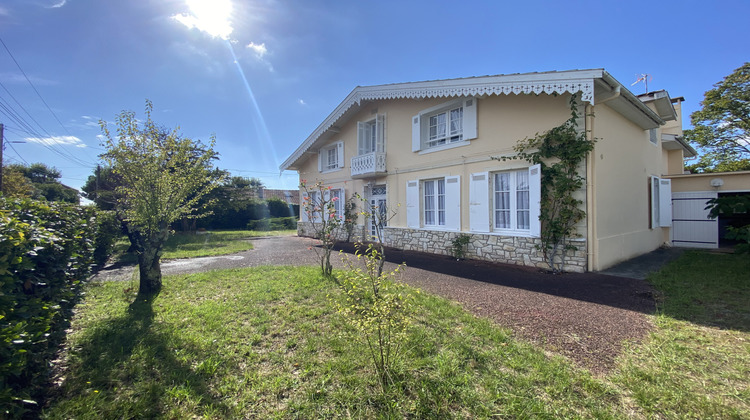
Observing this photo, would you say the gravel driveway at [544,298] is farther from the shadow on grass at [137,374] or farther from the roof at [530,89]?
the roof at [530,89]

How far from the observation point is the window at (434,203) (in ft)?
30.0

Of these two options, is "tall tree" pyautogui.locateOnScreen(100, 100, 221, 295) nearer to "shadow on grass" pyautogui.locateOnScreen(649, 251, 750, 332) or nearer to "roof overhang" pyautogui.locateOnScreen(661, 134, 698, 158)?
"shadow on grass" pyautogui.locateOnScreen(649, 251, 750, 332)

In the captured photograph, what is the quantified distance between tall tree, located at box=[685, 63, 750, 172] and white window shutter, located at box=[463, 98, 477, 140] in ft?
70.1

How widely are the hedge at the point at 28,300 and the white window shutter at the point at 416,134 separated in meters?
8.66

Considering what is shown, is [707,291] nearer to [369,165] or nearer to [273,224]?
[369,165]

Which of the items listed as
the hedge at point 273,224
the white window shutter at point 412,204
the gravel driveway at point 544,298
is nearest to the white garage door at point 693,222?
the gravel driveway at point 544,298

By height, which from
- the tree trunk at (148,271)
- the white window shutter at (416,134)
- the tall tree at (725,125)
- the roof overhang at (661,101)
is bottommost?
the tree trunk at (148,271)

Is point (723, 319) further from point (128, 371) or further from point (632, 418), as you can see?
point (128, 371)

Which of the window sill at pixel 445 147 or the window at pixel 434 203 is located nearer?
the window sill at pixel 445 147

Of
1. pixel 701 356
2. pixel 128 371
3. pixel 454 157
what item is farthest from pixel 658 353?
pixel 454 157

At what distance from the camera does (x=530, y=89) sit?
6.84 m

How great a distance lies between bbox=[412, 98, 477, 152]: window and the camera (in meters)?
8.73

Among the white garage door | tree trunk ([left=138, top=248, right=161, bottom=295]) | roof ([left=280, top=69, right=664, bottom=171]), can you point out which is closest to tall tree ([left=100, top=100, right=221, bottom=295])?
tree trunk ([left=138, top=248, right=161, bottom=295])

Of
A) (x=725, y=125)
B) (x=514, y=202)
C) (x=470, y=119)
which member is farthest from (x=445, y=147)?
(x=725, y=125)
